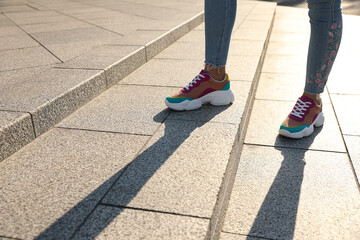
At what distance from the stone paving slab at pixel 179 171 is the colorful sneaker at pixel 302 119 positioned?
40 centimetres

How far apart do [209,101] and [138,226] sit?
119 centimetres

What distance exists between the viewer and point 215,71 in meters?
2.23

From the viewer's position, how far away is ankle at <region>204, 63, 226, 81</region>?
221 centimetres

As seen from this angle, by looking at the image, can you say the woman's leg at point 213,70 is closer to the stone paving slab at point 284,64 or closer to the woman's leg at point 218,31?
the woman's leg at point 218,31

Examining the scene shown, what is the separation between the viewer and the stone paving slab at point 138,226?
1213 mm

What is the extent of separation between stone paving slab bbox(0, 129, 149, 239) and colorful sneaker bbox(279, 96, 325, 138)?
2.86ft

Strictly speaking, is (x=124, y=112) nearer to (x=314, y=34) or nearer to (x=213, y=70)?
(x=213, y=70)

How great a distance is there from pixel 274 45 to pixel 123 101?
3.05 m

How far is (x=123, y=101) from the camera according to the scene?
2.43 meters

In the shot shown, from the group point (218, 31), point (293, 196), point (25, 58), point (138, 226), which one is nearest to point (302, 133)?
point (293, 196)

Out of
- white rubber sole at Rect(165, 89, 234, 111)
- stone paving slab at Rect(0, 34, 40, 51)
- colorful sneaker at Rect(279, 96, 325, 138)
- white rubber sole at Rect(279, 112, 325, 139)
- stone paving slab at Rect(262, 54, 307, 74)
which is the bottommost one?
stone paving slab at Rect(262, 54, 307, 74)

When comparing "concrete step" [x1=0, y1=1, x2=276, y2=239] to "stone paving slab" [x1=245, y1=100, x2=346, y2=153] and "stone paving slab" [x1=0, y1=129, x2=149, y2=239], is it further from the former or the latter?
"stone paving slab" [x1=245, y1=100, x2=346, y2=153]

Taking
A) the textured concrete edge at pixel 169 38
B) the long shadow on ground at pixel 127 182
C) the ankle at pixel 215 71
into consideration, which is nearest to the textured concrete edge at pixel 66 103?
the long shadow on ground at pixel 127 182

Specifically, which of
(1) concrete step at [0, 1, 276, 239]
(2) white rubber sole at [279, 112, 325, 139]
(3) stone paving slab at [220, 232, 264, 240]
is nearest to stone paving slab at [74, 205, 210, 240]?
(1) concrete step at [0, 1, 276, 239]
